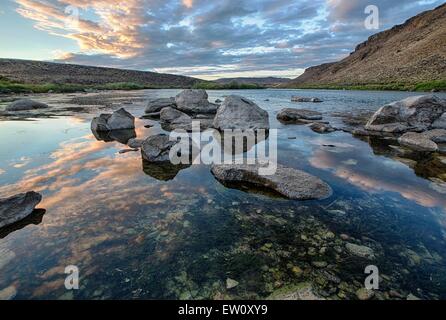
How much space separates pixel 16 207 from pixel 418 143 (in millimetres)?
11954

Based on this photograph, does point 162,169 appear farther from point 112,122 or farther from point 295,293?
point 112,122

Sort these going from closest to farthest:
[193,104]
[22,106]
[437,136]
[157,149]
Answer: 1. [157,149]
2. [437,136]
3. [193,104]
4. [22,106]

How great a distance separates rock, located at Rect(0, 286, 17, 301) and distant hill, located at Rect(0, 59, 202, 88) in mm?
68558

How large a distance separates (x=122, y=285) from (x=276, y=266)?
6.22ft

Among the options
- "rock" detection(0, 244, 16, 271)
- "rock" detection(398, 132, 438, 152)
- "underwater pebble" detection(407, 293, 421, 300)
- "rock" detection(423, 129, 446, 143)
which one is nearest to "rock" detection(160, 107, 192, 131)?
"rock" detection(398, 132, 438, 152)

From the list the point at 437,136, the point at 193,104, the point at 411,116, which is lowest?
the point at 437,136

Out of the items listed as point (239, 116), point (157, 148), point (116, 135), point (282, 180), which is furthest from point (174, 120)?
point (282, 180)

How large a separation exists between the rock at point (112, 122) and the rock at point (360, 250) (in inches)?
470

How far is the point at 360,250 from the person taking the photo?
3.73m

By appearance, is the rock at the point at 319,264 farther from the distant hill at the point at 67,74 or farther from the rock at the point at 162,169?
the distant hill at the point at 67,74

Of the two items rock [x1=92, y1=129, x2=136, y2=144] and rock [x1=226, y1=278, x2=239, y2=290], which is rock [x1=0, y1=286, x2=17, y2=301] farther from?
rock [x1=92, y1=129, x2=136, y2=144]

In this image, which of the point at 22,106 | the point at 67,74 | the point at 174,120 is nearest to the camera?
the point at 174,120

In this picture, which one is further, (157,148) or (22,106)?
(22,106)
